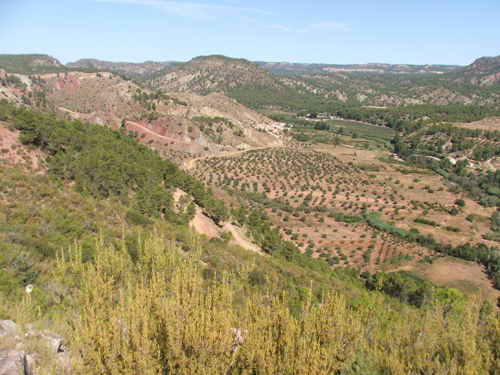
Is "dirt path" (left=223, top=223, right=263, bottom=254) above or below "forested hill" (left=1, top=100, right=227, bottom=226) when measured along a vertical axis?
below

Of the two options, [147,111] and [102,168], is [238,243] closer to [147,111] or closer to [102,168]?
[102,168]

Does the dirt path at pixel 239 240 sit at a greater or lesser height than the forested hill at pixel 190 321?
lesser

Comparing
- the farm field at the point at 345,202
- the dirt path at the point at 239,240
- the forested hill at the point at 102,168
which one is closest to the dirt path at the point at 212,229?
the dirt path at the point at 239,240

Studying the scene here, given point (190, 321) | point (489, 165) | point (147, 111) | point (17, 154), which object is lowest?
point (489, 165)

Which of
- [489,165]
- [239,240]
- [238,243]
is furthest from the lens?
[489,165]

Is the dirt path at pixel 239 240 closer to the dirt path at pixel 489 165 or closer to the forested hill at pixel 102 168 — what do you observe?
the forested hill at pixel 102 168

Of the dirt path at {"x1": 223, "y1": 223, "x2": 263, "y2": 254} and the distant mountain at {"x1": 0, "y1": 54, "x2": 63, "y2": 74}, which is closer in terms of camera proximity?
the dirt path at {"x1": 223, "y1": 223, "x2": 263, "y2": 254}

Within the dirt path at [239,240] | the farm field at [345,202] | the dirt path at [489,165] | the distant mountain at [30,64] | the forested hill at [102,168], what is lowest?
the dirt path at [489,165]

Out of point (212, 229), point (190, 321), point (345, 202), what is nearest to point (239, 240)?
point (212, 229)

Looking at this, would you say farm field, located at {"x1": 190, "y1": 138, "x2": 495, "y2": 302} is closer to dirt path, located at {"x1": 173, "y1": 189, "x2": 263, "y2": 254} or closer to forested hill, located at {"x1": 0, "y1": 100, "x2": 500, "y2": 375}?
dirt path, located at {"x1": 173, "y1": 189, "x2": 263, "y2": 254}

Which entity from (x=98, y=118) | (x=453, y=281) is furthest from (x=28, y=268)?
(x=98, y=118)

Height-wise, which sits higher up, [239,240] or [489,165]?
[239,240]

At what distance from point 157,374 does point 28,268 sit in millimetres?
9874

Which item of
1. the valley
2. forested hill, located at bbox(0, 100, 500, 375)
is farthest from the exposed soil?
forested hill, located at bbox(0, 100, 500, 375)
